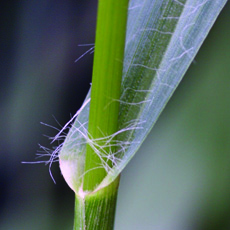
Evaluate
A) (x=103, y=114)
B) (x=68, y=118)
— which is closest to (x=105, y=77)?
(x=103, y=114)

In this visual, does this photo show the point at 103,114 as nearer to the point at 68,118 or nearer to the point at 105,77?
the point at 105,77

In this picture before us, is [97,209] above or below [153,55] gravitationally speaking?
below

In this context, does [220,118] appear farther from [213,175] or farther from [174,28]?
[174,28]

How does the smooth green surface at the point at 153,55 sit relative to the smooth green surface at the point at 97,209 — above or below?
above

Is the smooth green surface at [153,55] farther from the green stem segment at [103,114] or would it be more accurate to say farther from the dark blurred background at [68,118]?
the dark blurred background at [68,118]

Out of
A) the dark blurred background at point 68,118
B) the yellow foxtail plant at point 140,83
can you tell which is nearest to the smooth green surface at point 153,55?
the yellow foxtail plant at point 140,83

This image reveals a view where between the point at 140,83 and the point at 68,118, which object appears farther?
the point at 68,118

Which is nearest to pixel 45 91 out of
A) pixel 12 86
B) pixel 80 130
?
pixel 12 86
